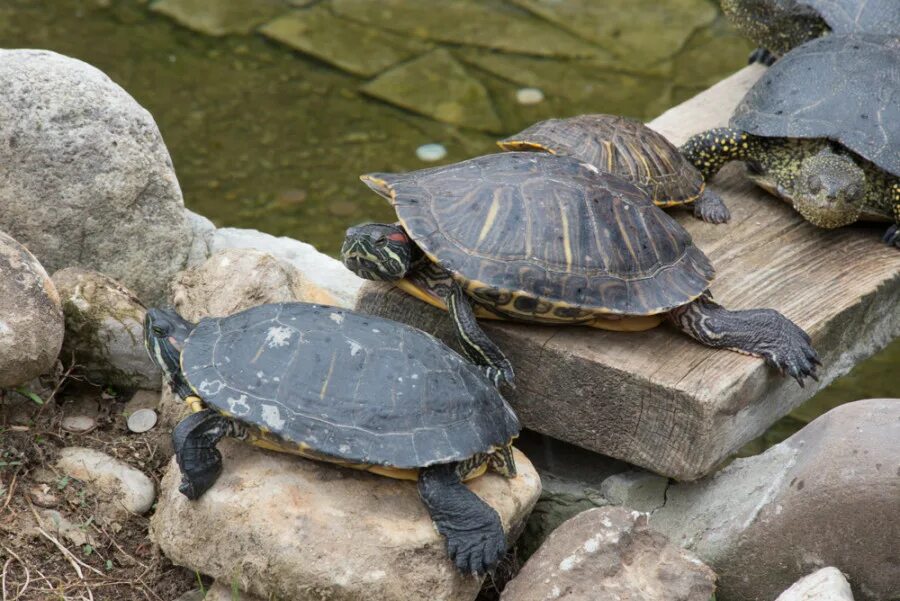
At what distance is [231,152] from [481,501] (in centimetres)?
440

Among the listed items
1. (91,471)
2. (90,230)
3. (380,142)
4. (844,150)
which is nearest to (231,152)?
(380,142)

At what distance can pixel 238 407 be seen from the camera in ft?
9.84

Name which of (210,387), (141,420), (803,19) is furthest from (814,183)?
(141,420)

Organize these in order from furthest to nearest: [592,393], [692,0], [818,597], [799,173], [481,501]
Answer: [692,0] < [799,173] < [592,393] < [481,501] < [818,597]

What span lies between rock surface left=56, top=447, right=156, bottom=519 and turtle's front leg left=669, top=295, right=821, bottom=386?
1831 mm

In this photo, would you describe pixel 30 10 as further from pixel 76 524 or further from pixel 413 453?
pixel 413 453

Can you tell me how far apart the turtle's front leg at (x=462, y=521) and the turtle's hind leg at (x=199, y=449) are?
594mm

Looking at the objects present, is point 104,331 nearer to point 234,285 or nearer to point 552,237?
point 234,285

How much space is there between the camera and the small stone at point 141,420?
3.87m

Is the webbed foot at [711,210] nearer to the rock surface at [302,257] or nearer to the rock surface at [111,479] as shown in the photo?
the rock surface at [302,257]

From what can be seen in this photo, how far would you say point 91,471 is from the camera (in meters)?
3.60

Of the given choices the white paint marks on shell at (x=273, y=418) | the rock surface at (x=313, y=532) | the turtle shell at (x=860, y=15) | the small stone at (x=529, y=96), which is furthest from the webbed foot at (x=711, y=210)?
the small stone at (x=529, y=96)

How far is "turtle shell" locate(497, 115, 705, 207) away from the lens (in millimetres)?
3801

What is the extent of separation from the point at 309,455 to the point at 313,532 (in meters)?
0.21
